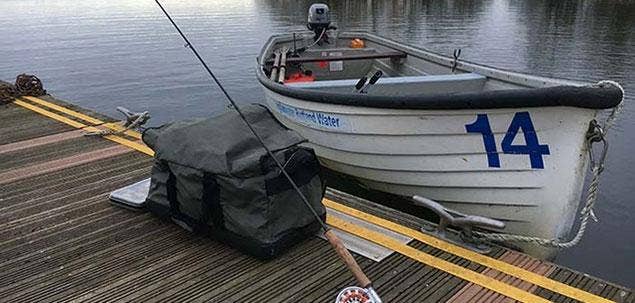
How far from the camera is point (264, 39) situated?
20688mm

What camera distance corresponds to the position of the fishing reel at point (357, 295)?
115 inches

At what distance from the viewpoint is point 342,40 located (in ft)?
32.9

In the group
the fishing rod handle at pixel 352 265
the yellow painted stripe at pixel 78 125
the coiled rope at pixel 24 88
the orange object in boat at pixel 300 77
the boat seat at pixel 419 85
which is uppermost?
the boat seat at pixel 419 85

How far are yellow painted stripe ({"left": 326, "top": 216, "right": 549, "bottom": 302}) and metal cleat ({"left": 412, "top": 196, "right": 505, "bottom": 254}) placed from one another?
296 millimetres

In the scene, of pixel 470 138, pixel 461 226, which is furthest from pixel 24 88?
pixel 461 226

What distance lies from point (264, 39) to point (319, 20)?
1173cm

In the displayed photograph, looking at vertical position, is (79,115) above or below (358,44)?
below

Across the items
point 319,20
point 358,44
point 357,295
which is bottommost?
point 357,295

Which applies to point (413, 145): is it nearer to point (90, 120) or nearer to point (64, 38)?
point (90, 120)

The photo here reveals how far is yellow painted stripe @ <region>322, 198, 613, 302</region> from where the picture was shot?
320cm

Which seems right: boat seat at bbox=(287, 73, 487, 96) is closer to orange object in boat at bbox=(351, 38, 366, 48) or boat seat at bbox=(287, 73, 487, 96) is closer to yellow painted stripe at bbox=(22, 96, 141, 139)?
yellow painted stripe at bbox=(22, 96, 141, 139)

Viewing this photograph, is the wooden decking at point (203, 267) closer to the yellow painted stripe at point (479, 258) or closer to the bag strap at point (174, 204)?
the yellow painted stripe at point (479, 258)

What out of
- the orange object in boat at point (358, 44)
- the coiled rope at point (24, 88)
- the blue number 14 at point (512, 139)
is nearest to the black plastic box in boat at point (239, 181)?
the blue number 14 at point (512, 139)

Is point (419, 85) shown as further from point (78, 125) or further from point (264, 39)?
point (264, 39)
